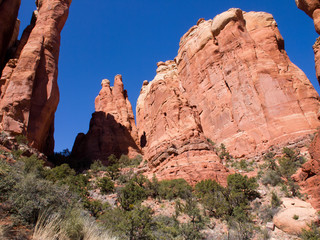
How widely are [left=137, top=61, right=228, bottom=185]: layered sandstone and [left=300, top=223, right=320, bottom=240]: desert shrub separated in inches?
325

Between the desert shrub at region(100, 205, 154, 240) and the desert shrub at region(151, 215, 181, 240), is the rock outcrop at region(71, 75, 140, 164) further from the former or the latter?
the desert shrub at region(100, 205, 154, 240)

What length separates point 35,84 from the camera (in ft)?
86.6

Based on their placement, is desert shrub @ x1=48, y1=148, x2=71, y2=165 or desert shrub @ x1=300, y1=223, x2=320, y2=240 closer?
desert shrub @ x1=300, y1=223, x2=320, y2=240

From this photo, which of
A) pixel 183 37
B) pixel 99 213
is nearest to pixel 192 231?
pixel 99 213

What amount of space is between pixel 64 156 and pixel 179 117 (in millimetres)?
21462

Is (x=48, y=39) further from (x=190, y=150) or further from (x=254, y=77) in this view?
(x=254, y=77)

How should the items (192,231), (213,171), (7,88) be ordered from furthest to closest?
1. (7,88)
2. (213,171)
3. (192,231)

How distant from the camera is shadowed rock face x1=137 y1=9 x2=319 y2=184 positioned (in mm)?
23578

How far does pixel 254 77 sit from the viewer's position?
1136 inches

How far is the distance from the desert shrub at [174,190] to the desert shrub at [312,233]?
7.20 metres

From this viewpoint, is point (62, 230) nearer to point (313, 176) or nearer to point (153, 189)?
point (153, 189)

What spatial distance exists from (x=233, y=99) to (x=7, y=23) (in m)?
31.8

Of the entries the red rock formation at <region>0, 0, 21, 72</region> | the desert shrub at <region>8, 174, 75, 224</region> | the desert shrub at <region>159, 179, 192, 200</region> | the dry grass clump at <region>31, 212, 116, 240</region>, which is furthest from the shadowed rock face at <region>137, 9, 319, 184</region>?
the red rock formation at <region>0, 0, 21, 72</region>

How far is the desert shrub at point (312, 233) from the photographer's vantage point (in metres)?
9.38
